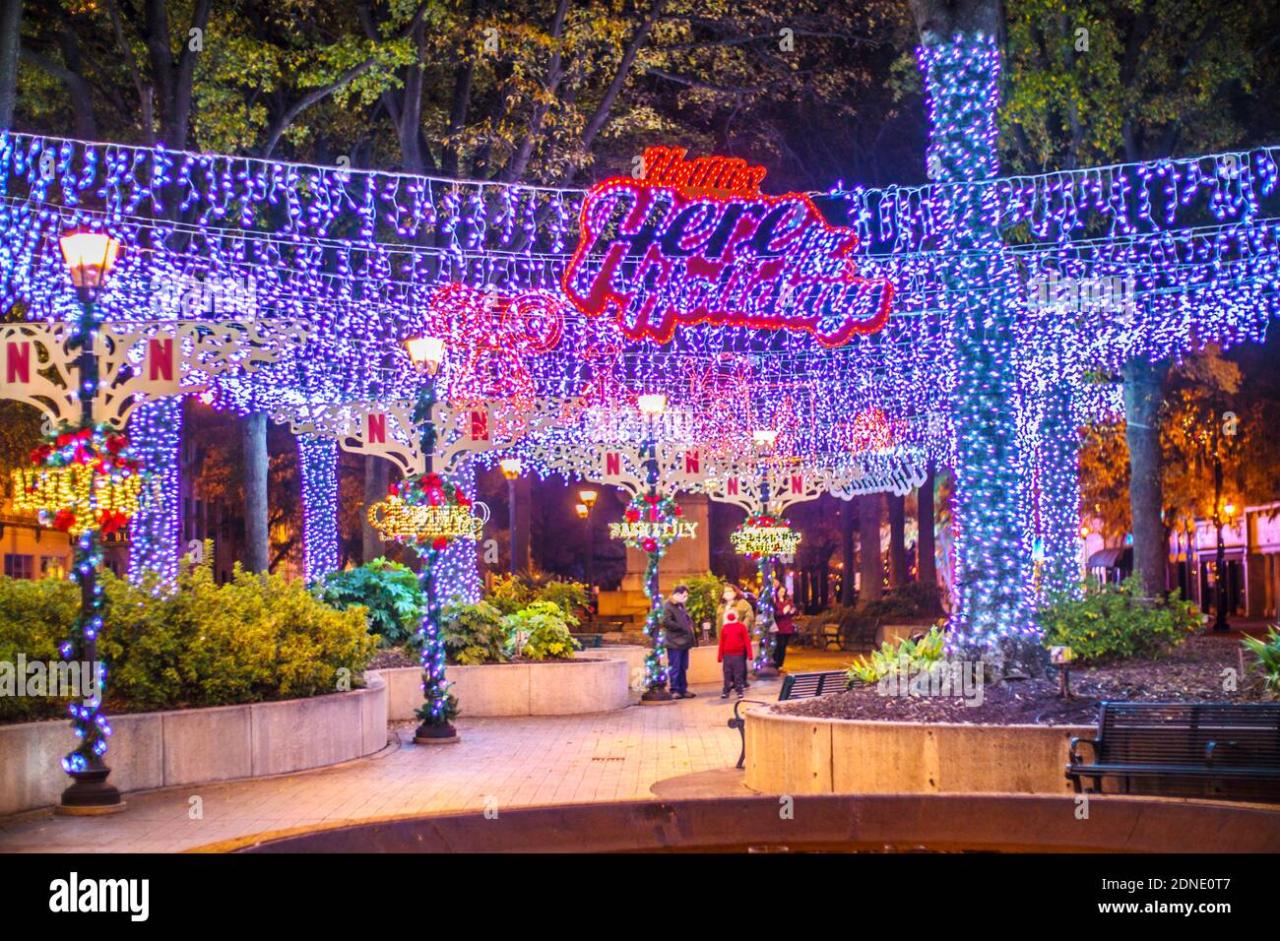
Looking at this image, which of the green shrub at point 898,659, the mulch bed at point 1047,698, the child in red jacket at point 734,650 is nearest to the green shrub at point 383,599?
the child in red jacket at point 734,650

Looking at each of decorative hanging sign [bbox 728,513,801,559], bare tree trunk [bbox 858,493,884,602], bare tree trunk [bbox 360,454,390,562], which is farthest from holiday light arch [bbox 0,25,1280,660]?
bare tree trunk [bbox 858,493,884,602]

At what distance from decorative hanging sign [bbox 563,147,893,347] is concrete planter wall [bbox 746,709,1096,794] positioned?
7909 mm

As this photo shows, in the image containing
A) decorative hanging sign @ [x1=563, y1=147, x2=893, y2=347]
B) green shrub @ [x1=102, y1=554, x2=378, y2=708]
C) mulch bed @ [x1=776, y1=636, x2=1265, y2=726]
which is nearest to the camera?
mulch bed @ [x1=776, y1=636, x2=1265, y2=726]

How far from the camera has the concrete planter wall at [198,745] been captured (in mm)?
12680

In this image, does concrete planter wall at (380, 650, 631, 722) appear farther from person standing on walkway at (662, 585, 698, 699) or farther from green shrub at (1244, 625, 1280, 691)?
green shrub at (1244, 625, 1280, 691)

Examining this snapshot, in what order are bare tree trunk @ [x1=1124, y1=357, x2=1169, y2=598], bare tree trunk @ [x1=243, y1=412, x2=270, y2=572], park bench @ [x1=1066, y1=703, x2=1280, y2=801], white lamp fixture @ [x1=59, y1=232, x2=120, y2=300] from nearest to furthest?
park bench @ [x1=1066, y1=703, x2=1280, y2=801], white lamp fixture @ [x1=59, y1=232, x2=120, y2=300], bare tree trunk @ [x1=243, y1=412, x2=270, y2=572], bare tree trunk @ [x1=1124, y1=357, x2=1169, y2=598]

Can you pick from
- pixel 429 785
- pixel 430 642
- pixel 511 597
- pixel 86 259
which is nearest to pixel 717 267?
pixel 430 642

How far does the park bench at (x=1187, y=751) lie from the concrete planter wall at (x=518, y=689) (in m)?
11.5

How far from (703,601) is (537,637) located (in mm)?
8739

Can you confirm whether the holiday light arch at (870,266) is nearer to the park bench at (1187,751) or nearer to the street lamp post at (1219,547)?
the park bench at (1187,751)

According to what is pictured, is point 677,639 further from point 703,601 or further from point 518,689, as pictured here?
point 703,601

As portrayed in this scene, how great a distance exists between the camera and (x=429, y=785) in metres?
14.2

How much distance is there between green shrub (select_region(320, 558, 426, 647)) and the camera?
2292cm
